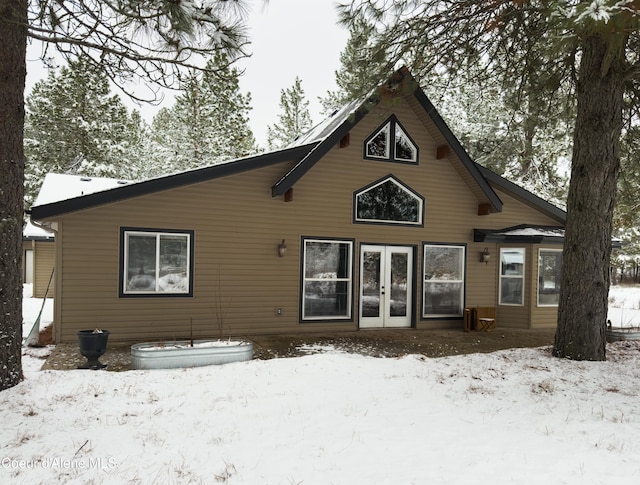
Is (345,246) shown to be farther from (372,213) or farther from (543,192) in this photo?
(543,192)

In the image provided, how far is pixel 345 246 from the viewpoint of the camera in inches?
383

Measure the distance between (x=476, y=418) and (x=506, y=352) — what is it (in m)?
3.34

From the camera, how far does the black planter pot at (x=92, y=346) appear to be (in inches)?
234

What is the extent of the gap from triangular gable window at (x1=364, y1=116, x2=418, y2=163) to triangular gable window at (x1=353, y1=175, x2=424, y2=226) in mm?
493

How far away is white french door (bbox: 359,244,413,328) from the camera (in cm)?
987

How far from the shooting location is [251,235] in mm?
8961

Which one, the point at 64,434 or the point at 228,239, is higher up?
the point at 228,239

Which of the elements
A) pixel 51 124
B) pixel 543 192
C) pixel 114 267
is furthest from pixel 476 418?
pixel 51 124

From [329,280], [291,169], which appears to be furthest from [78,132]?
[329,280]

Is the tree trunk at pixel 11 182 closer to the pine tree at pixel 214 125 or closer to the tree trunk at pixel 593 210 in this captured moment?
the tree trunk at pixel 593 210

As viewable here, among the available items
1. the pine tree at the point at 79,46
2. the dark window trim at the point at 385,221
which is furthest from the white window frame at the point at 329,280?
the pine tree at the point at 79,46

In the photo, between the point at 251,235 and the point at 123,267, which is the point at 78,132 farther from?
the point at 251,235

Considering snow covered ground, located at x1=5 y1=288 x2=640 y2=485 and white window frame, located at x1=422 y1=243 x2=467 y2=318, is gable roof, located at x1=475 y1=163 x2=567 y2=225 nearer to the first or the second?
white window frame, located at x1=422 y1=243 x2=467 y2=318

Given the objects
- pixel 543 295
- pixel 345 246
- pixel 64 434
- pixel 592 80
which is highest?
pixel 592 80
